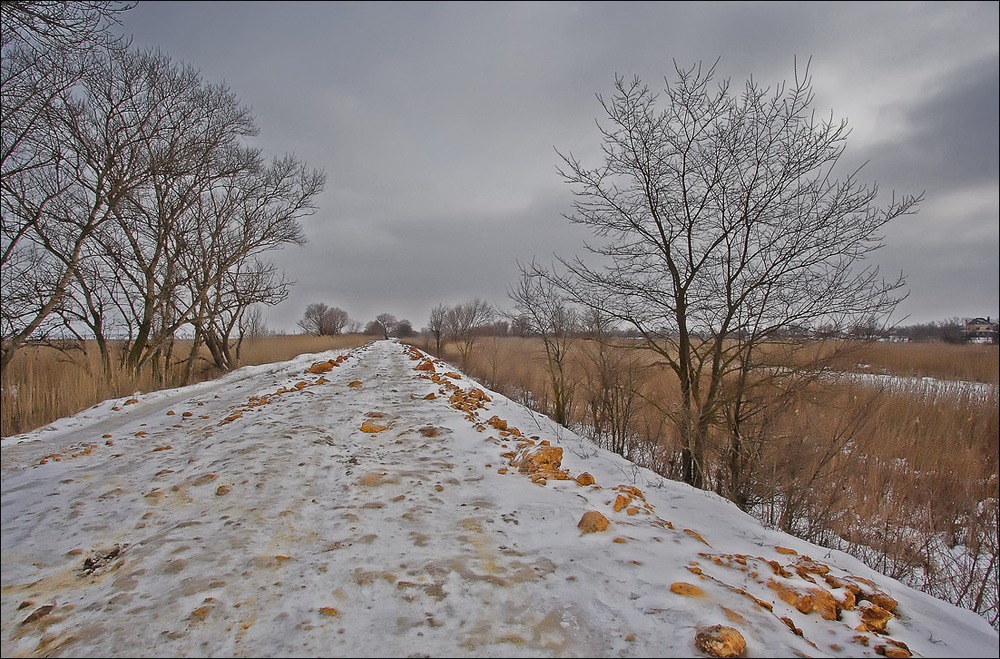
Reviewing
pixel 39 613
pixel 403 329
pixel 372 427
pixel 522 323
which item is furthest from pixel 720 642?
pixel 403 329

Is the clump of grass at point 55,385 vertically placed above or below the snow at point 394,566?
above

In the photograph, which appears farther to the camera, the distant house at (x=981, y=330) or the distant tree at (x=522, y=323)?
the distant tree at (x=522, y=323)

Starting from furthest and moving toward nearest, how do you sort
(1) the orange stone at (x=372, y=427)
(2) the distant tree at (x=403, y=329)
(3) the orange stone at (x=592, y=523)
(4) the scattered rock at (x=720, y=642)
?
1. (2) the distant tree at (x=403, y=329)
2. (1) the orange stone at (x=372, y=427)
3. (3) the orange stone at (x=592, y=523)
4. (4) the scattered rock at (x=720, y=642)

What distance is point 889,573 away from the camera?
3.89 meters

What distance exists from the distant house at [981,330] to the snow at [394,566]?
1.38 metres

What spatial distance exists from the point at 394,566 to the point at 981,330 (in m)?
3.18

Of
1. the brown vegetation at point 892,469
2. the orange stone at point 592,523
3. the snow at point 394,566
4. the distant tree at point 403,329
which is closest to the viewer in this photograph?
the snow at point 394,566

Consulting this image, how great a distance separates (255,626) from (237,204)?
54.9 feet

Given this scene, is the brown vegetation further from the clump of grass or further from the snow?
the clump of grass

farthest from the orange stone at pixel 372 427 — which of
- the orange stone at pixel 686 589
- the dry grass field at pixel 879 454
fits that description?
the orange stone at pixel 686 589

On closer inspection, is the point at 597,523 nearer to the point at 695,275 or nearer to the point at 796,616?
the point at 796,616

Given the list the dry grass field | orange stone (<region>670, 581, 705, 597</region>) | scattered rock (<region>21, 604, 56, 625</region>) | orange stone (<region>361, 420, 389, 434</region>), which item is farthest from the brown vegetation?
scattered rock (<region>21, 604, 56, 625</region>)

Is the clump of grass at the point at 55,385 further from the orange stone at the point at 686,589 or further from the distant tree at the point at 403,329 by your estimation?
the distant tree at the point at 403,329

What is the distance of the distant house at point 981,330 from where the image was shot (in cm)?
197
